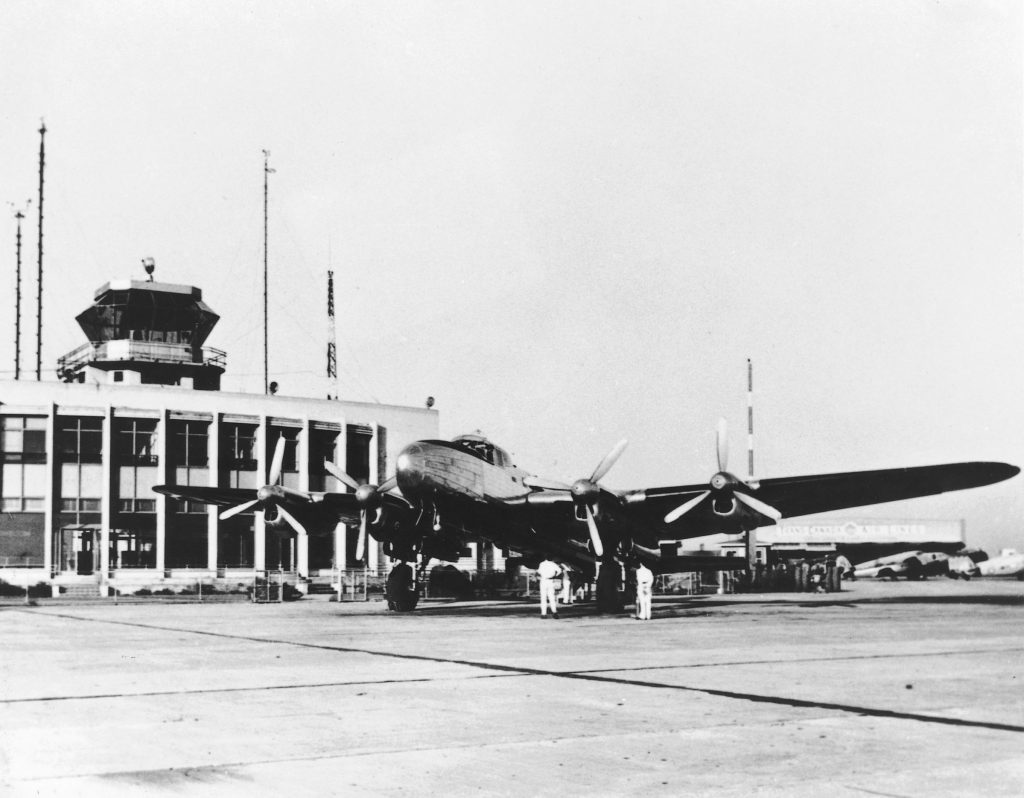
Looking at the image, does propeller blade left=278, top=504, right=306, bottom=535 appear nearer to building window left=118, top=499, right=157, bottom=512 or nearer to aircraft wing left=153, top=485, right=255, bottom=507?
aircraft wing left=153, top=485, right=255, bottom=507

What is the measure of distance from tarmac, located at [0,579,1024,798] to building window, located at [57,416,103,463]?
48.6 metres

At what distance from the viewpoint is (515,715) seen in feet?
39.0

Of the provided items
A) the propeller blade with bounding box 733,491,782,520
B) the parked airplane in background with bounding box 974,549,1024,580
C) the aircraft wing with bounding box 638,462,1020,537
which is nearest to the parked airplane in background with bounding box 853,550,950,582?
the parked airplane in background with bounding box 974,549,1024,580

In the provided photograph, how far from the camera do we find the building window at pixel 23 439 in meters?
67.7

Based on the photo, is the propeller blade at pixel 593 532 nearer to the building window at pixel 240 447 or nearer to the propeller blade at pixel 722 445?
the propeller blade at pixel 722 445

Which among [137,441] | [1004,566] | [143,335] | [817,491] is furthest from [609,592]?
[1004,566]

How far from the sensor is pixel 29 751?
9.68m

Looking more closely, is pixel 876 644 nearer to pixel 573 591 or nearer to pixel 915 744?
pixel 915 744

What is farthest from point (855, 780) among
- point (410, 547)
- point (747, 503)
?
point (410, 547)

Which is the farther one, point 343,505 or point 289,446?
point 289,446

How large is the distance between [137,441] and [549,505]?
4694 cm

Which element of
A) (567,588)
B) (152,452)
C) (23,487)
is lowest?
(567,588)

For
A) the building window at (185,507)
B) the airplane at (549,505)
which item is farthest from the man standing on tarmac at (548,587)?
the building window at (185,507)

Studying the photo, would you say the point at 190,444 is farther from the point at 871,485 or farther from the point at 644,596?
the point at 871,485
